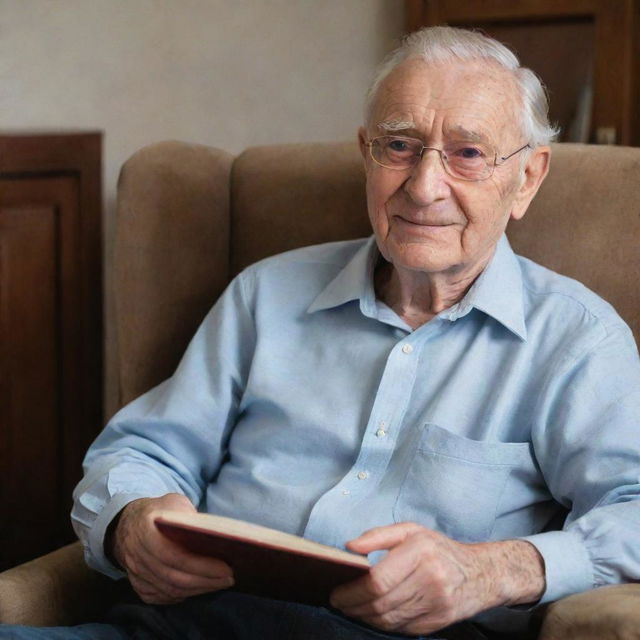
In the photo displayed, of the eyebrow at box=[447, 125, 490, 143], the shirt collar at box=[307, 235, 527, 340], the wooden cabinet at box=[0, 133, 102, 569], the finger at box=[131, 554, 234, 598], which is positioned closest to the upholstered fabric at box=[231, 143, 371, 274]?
the shirt collar at box=[307, 235, 527, 340]

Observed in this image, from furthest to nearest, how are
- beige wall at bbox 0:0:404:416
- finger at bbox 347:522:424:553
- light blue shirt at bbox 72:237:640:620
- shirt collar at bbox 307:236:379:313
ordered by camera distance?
beige wall at bbox 0:0:404:416
shirt collar at bbox 307:236:379:313
light blue shirt at bbox 72:237:640:620
finger at bbox 347:522:424:553

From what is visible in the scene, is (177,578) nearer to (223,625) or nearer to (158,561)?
(158,561)

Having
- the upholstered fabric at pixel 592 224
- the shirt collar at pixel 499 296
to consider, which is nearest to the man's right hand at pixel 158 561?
the shirt collar at pixel 499 296

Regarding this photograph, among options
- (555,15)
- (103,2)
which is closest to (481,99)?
(555,15)

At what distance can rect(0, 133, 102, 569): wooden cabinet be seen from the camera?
2.18m

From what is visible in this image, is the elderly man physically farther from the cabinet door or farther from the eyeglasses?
the cabinet door

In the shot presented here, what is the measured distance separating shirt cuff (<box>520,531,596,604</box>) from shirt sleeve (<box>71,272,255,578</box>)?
1.85ft

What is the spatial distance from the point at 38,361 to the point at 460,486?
1.15m

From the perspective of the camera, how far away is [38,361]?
2.25m

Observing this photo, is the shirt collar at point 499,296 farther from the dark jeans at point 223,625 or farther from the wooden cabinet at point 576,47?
the wooden cabinet at point 576,47

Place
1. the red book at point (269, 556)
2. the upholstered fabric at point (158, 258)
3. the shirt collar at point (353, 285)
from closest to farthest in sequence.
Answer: the red book at point (269, 556), the shirt collar at point (353, 285), the upholstered fabric at point (158, 258)

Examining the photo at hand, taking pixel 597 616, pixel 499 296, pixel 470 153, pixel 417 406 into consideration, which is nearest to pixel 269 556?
pixel 597 616

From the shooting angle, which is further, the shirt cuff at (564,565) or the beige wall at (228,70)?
the beige wall at (228,70)

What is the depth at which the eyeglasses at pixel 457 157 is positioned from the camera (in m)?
1.52
